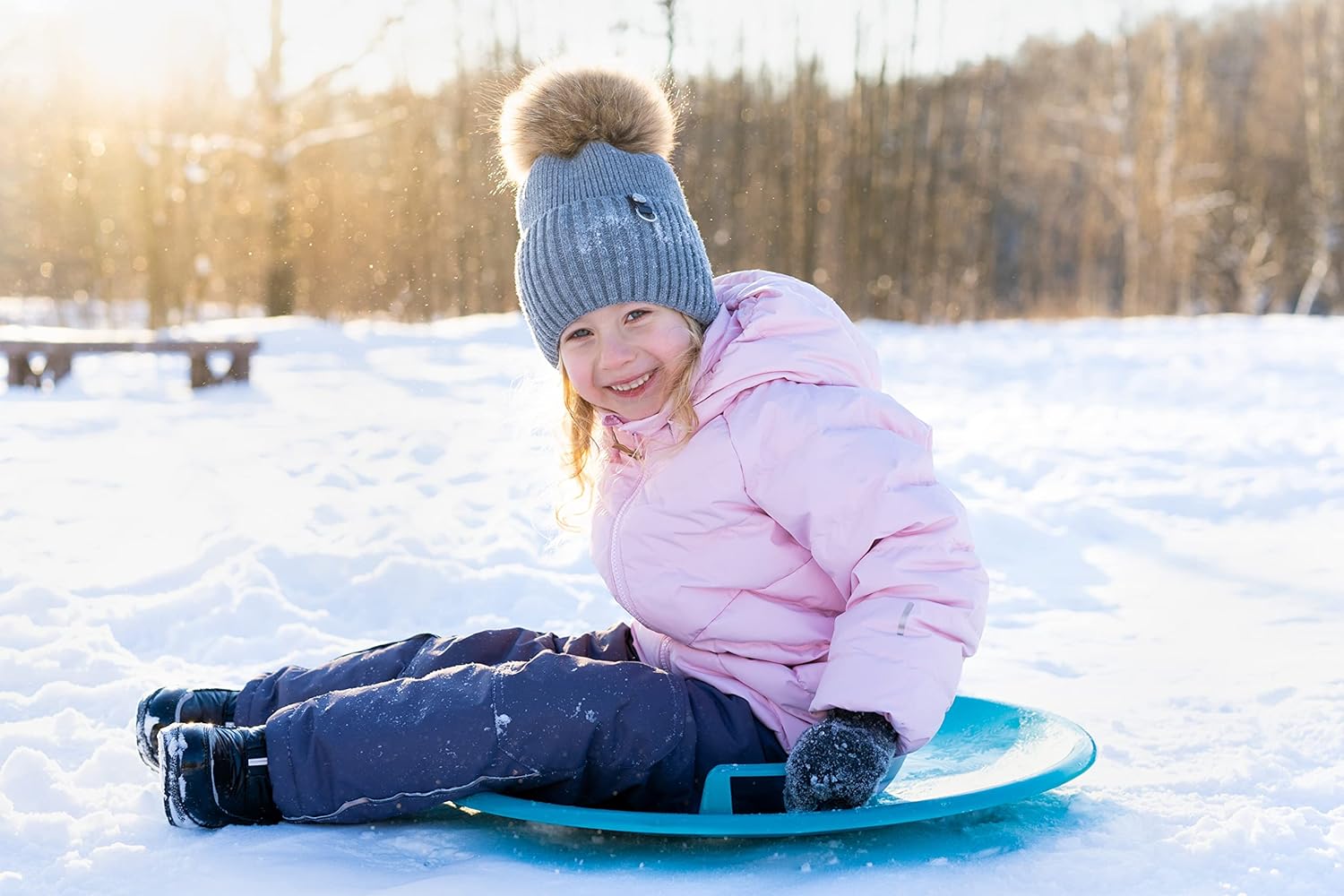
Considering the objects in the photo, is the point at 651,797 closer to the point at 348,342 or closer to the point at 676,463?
the point at 676,463

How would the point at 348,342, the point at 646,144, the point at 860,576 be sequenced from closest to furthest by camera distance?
the point at 860,576 < the point at 646,144 < the point at 348,342

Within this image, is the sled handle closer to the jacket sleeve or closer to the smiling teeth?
the jacket sleeve

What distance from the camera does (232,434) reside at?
5.29 m

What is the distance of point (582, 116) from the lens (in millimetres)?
1819

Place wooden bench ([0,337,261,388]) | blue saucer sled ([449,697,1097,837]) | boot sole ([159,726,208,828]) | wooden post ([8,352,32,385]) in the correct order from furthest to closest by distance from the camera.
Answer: wooden post ([8,352,32,385]) → wooden bench ([0,337,261,388]) → boot sole ([159,726,208,828]) → blue saucer sled ([449,697,1097,837])

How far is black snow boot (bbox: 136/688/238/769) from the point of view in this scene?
1729 millimetres

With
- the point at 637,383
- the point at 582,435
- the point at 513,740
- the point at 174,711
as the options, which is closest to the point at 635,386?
the point at 637,383

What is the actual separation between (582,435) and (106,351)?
618 cm

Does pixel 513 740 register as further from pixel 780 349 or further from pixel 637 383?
pixel 780 349

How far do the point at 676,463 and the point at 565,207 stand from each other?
43cm

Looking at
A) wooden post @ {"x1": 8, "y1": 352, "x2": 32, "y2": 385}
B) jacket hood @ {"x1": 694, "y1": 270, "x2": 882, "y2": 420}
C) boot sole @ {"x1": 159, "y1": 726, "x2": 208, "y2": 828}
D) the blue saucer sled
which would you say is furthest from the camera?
wooden post @ {"x1": 8, "y1": 352, "x2": 32, "y2": 385}

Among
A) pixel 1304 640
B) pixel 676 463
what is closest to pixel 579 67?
pixel 676 463

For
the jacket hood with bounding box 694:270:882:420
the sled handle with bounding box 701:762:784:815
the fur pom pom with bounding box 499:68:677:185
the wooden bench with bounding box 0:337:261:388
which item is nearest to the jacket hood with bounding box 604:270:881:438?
the jacket hood with bounding box 694:270:882:420

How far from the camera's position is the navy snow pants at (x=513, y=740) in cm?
151
